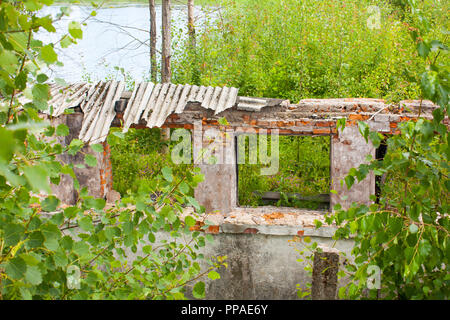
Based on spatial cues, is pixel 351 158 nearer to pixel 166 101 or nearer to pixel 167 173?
pixel 166 101

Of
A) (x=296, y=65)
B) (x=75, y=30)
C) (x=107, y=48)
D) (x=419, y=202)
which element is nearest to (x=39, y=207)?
(x=75, y=30)

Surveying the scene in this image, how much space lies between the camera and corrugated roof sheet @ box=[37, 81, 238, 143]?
643 cm

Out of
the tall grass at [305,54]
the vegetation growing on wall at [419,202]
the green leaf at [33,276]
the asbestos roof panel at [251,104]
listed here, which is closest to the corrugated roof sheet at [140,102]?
the asbestos roof panel at [251,104]

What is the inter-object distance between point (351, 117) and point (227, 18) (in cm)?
795

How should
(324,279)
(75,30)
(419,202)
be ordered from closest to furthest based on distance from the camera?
(75,30), (419,202), (324,279)

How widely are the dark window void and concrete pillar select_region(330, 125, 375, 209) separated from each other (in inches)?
83.3

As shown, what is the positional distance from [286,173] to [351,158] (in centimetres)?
394

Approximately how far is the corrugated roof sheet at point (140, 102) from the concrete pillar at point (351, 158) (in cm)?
186

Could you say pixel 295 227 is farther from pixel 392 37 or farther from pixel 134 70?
pixel 134 70

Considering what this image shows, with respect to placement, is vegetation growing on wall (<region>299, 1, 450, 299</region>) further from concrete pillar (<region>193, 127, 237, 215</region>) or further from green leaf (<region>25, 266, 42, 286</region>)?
concrete pillar (<region>193, 127, 237, 215</region>)

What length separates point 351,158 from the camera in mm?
6500

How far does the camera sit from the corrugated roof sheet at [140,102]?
6.43 metres

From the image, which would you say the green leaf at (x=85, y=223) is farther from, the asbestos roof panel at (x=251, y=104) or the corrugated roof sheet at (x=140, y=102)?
the asbestos roof panel at (x=251, y=104)

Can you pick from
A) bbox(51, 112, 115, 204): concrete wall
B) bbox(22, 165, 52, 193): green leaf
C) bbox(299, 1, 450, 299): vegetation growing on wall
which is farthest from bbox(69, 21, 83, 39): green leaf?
bbox(51, 112, 115, 204): concrete wall
